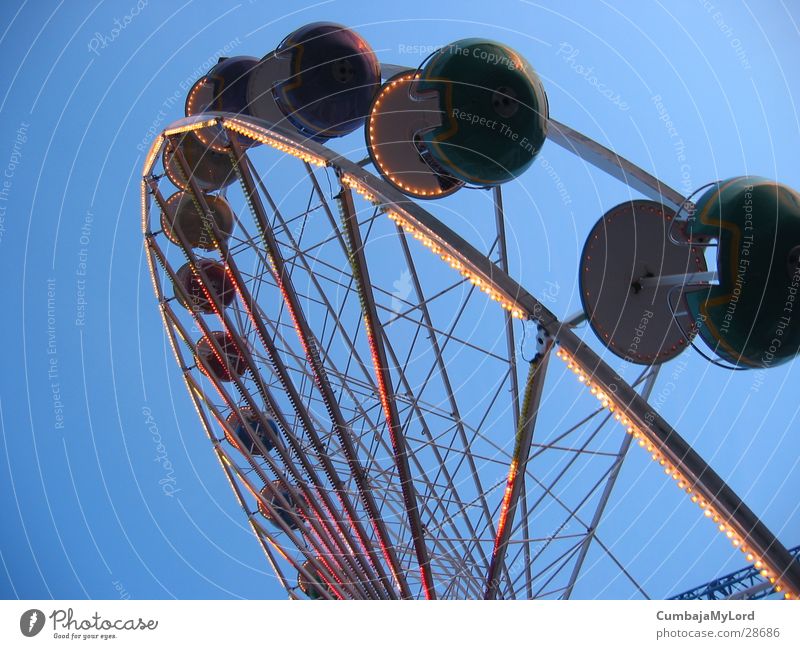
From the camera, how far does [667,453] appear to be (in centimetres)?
723

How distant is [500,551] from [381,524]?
14.3 ft

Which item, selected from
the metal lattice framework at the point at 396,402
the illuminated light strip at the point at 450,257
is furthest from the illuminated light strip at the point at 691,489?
the illuminated light strip at the point at 450,257

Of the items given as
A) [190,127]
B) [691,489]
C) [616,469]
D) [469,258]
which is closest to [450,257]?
[469,258]

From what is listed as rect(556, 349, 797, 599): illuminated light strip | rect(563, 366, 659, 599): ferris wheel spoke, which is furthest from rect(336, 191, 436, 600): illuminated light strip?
rect(556, 349, 797, 599): illuminated light strip

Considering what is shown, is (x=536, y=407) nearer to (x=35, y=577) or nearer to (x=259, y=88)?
(x=259, y=88)

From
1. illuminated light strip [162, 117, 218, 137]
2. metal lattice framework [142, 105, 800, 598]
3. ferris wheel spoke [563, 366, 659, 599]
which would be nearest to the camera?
metal lattice framework [142, 105, 800, 598]

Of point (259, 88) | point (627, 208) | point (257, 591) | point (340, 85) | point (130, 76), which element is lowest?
point (257, 591)

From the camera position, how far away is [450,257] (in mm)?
9461

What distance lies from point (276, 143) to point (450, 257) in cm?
472

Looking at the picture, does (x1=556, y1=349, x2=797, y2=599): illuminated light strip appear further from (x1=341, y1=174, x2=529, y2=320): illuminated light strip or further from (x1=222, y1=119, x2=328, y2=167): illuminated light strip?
(x1=222, y1=119, x2=328, y2=167): illuminated light strip

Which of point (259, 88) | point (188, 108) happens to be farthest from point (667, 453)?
point (188, 108)

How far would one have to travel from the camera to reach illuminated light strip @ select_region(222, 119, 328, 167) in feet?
37.3

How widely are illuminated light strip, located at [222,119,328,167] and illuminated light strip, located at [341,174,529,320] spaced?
737mm

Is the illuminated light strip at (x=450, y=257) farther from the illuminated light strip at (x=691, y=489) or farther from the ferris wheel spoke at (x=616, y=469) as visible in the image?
the ferris wheel spoke at (x=616, y=469)
